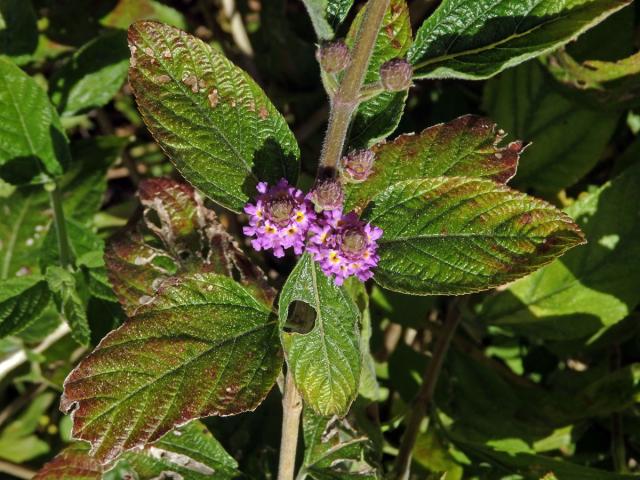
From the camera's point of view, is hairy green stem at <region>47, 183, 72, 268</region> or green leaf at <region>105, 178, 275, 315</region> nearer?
green leaf at <region>105, 178, 275, 315</region>

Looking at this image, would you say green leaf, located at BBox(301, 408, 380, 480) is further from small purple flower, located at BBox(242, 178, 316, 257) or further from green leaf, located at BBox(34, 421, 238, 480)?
small purple flower, located at BBox(242, 178, 316, 257)

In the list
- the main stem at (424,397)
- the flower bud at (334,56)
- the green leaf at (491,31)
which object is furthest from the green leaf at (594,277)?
the flower bud at (334,56)

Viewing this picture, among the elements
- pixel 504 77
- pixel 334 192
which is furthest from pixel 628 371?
pixel 334 192

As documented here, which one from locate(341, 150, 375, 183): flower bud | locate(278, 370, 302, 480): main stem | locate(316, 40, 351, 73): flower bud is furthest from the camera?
locate(278, 370, 302, 480): main stem

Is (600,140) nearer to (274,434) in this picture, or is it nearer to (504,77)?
(504,77)

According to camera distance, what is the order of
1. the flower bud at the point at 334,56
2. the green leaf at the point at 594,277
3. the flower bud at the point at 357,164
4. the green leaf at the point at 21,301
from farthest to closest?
the green leaf at the point at 594,277 → the green leaf at the point at 21,301 → the flower bud at the point at 357,164 → the flower bud at the point at 334,56

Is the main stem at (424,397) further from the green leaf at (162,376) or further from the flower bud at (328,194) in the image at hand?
the flower bud at (328,194)

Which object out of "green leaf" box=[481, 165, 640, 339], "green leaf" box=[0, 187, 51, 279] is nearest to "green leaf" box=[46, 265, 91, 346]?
"green leaf" box=[0, 187, 51, 279]
